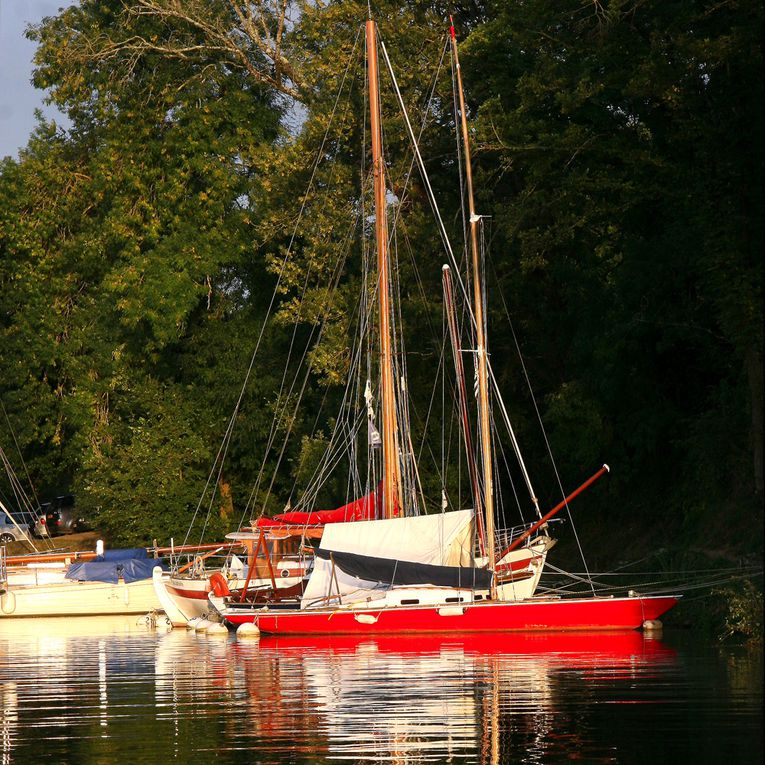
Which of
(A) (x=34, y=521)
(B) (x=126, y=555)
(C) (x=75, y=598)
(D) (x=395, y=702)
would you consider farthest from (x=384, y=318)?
(A) (x=34, y=521)

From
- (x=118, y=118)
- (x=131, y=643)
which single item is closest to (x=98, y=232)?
(x=118, y=118)

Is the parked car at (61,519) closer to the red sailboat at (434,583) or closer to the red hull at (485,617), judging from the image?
the red sailboat at (434,583)

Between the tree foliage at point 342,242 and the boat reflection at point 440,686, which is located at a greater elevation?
the tree foliage at point 342,242

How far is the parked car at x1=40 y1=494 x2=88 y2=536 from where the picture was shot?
72.1 m

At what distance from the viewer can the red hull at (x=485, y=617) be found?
34.1 meters

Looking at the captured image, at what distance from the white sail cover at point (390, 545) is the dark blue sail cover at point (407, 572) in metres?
0.64

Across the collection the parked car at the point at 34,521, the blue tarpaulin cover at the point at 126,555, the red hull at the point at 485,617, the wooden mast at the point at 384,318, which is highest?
the wooden mast at the point at 384,318

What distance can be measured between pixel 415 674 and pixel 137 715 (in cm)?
570

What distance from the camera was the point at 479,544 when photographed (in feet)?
129

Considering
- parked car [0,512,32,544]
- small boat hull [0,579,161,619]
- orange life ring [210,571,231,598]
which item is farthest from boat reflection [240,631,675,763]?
parked car [0,512,32,544]

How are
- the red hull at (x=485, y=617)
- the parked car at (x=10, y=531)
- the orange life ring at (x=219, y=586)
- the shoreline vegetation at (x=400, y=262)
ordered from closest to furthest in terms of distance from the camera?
the red hull at (x=485, y=617) → the shoreline vegetation at (x=400, y=262) → the orange life ring at (x=219, y=586) → the parked car at (x=10, y=531)

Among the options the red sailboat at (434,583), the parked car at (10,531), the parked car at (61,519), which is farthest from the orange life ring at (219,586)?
the parked car at (61,519)

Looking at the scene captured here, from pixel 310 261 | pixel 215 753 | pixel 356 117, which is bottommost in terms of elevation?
pixel 215 753

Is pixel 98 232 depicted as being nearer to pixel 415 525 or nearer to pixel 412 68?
pixel 412 68
